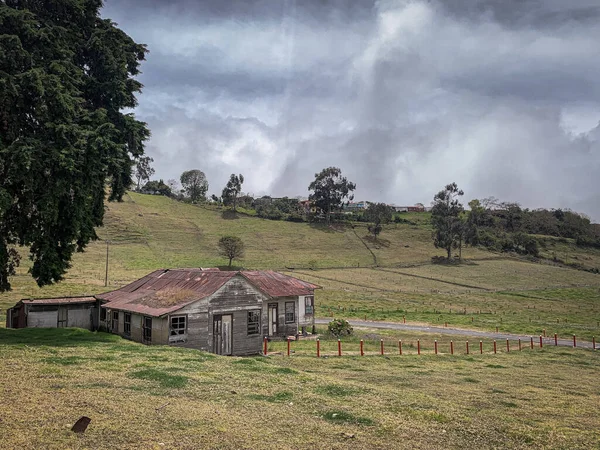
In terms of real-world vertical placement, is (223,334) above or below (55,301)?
below

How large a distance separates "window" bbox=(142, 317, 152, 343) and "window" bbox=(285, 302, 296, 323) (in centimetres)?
1234

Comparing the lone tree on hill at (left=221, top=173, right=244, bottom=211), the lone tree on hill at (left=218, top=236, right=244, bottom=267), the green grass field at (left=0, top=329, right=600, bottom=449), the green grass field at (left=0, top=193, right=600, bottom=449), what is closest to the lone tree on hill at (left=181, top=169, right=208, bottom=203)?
the lone tree on hill at (left=221, top=173, right=244, bottom=211)

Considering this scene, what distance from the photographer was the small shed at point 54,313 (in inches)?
1072

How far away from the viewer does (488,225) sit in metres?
154

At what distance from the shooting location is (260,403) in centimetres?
1234

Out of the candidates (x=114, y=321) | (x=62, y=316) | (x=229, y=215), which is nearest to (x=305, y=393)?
(x=114, y=321)

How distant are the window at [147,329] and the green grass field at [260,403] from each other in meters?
3.38

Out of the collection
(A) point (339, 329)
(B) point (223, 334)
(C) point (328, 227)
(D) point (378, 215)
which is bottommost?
(A) point (339, 329)

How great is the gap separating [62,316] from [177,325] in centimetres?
917

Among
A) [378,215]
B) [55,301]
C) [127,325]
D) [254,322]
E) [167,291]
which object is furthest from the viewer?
[378,215]

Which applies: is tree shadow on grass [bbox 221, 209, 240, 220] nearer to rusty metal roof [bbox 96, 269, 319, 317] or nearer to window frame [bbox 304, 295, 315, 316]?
window frame [bbox 304, 295, 315, 316]

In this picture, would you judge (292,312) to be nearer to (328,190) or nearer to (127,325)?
(127,325)

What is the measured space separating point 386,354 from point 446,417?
15000 millimetres

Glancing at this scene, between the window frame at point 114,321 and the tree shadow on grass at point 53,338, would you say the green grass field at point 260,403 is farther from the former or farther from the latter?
the window frame at point 114,321
